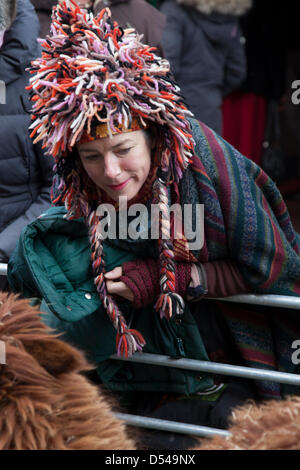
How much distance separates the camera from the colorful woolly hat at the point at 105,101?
51.6 inches

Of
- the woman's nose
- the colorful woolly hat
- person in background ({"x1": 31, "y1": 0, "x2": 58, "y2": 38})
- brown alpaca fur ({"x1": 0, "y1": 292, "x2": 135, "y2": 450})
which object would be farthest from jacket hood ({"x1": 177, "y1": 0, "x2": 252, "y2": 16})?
brown alpaca fur ({"x1": 0, "y1": 292, "x2": 135, "y2": 450})

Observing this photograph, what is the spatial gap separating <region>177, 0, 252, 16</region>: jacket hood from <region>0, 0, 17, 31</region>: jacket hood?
1.54 meters

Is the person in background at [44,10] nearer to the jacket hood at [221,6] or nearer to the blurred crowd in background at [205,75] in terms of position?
the blurred crowd in background at [205,75]

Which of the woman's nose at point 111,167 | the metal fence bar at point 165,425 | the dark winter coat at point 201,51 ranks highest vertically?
the dark winter coat at point 201,51

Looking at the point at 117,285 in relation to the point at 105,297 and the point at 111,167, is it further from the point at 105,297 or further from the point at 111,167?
the point at 111,167

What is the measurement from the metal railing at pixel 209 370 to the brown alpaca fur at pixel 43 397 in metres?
0.40

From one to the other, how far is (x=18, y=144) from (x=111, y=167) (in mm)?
780

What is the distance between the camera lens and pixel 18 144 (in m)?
2.05

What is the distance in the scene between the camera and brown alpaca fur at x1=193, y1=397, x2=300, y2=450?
0.97 meters

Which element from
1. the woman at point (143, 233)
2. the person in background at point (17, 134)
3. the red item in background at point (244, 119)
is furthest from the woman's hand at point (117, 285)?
the red item in background at point (244, 119)

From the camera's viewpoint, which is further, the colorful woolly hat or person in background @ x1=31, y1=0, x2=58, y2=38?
person in background @ x1=31, y1=0, x2=58, y2=38

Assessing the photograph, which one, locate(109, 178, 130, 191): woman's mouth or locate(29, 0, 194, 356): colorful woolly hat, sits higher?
locate(29, 0, 194, 356): colorful woolly hat

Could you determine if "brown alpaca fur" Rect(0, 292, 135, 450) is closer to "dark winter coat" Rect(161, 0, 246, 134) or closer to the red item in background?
"dark winter coat" Rect(161, 0, 246, 134)
